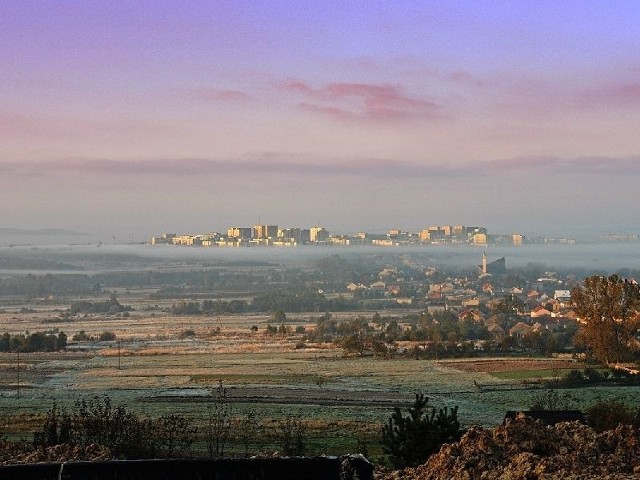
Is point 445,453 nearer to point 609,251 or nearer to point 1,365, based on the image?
point 1,365

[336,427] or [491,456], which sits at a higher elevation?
[491,456]

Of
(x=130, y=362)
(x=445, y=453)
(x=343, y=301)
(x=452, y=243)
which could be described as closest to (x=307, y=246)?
(x=452, y=243)

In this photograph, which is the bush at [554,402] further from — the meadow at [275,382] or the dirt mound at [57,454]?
the dirt mound at [57,454]

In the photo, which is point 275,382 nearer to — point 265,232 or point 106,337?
point 106,337

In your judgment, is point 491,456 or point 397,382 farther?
point 397,382

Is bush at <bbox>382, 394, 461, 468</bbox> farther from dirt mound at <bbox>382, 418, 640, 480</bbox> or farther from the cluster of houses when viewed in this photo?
the cluster of houses

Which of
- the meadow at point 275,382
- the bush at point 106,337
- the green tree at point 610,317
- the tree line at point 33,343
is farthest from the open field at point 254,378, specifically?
the green tree at point 610,317
